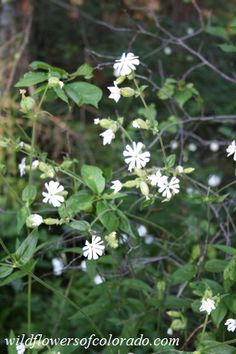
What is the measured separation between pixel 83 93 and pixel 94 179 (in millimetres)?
198

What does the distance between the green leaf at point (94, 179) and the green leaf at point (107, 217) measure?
0.03 m

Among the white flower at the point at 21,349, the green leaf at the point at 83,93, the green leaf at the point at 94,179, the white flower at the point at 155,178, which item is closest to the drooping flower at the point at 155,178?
the white flower at the point at 155,178

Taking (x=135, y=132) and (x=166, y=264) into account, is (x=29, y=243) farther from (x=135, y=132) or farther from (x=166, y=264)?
(x=166, y=264)

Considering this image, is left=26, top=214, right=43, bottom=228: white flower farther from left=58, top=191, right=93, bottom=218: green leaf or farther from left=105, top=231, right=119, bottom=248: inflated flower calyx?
left=105, top=231, right=119, bottom=248: inflated flower calyx

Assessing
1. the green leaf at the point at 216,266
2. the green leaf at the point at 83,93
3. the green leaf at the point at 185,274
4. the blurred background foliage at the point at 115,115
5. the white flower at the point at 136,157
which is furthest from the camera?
the blurred background foliage at the point at 115,115

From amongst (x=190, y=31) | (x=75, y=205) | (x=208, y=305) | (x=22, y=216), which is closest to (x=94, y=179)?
→ (x=75, y=205)

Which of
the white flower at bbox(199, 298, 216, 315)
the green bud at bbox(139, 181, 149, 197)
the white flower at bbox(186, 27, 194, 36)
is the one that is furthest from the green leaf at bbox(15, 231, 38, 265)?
the white flower at bbox(186, 27, 194, 36)

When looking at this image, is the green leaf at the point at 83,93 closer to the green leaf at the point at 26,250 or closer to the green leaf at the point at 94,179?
the green leaf at the point at 94,179

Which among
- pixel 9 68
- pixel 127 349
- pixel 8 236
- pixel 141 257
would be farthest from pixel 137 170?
pixel 9 68

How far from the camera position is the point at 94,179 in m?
1.41

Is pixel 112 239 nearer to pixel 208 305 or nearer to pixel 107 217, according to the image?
pixel 107 217

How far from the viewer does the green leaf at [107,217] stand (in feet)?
4.51

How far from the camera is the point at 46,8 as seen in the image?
3939mm

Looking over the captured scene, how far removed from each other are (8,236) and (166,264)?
2.82ft
